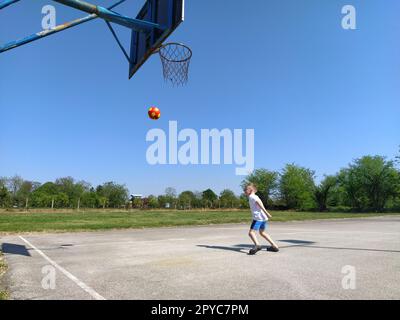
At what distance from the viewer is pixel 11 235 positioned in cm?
1502

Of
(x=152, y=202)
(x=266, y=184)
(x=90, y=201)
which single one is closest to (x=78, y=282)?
(x=90, y=201)

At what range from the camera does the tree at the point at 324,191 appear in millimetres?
75250

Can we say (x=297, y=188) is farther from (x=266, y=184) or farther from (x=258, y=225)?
(x=258, y=225)

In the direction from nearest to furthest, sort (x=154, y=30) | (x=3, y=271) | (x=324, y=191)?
(x=3, y=271) < (x=154, y=30) < (x=324, y=191)

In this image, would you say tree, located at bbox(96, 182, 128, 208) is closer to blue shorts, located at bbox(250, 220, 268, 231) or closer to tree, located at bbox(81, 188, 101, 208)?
tree, located at bbox(81, 188, 101, 208)

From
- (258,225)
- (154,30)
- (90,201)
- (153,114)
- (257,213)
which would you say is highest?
(154,30)

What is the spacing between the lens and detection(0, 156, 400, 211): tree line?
208ft

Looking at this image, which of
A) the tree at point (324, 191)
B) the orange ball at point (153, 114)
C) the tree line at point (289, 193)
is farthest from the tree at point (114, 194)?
the orange ball at point (153, 114)

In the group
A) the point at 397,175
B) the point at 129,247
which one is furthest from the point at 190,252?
the point at 397,175

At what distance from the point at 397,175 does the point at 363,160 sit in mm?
7596

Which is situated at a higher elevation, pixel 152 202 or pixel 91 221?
pixel 91 221

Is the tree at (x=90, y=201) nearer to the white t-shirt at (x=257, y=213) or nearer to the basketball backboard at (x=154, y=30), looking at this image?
the basketball backboard at (x=154, y=30)

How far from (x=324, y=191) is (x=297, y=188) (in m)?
6.54

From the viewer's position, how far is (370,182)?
69.9 metres
